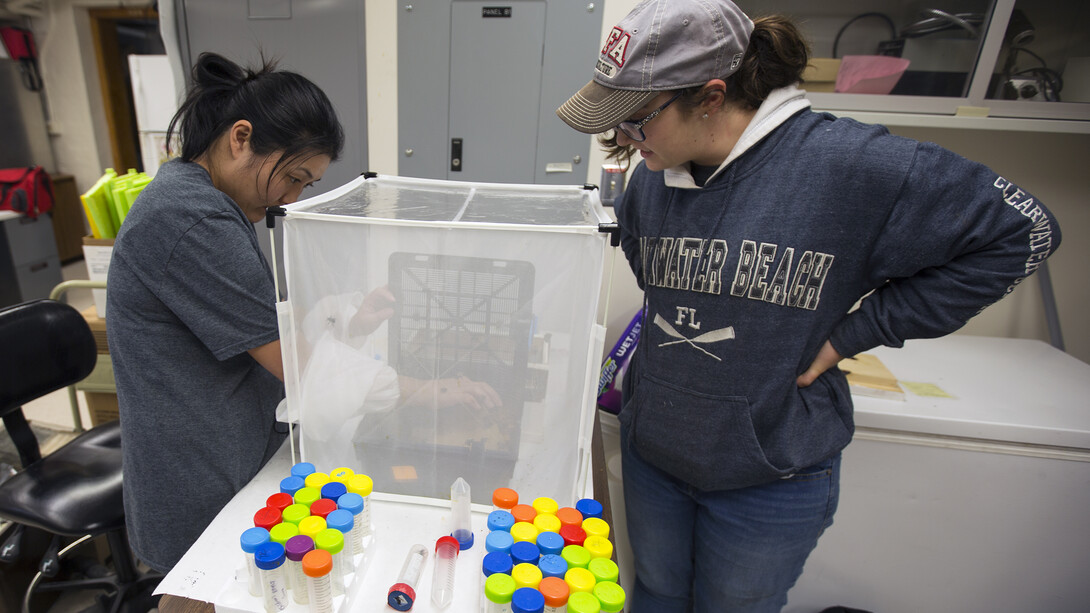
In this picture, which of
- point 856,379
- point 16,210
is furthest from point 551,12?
point 16,210

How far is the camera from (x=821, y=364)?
0.83 m

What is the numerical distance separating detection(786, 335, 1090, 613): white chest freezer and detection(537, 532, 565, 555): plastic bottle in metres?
0.94

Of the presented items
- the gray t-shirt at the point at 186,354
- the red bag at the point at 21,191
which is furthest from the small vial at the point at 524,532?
the red bag at the point at 21,191

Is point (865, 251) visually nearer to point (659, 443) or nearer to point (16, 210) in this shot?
point (659, 443)

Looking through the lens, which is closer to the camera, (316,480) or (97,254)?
(316,480)

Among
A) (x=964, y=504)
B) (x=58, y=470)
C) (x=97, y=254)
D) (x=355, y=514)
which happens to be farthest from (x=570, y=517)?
(x=97, y=254)

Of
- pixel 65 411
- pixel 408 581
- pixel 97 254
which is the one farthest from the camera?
pixel 65 411

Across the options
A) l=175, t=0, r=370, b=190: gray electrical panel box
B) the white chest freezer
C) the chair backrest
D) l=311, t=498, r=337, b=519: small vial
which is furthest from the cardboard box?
the white chest freezer

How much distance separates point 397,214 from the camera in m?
0.73

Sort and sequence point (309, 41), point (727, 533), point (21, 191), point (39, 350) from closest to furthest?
point (727, 533) → point (39, 350) → point (309, 41) → point (21, 191)

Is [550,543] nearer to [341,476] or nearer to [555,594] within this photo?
Answer: [555,594]

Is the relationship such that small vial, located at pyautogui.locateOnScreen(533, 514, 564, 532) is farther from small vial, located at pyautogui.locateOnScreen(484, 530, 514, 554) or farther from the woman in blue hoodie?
the woman in blue hoodie

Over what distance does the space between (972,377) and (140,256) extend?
1910 mm

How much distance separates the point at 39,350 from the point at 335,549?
1216mm
